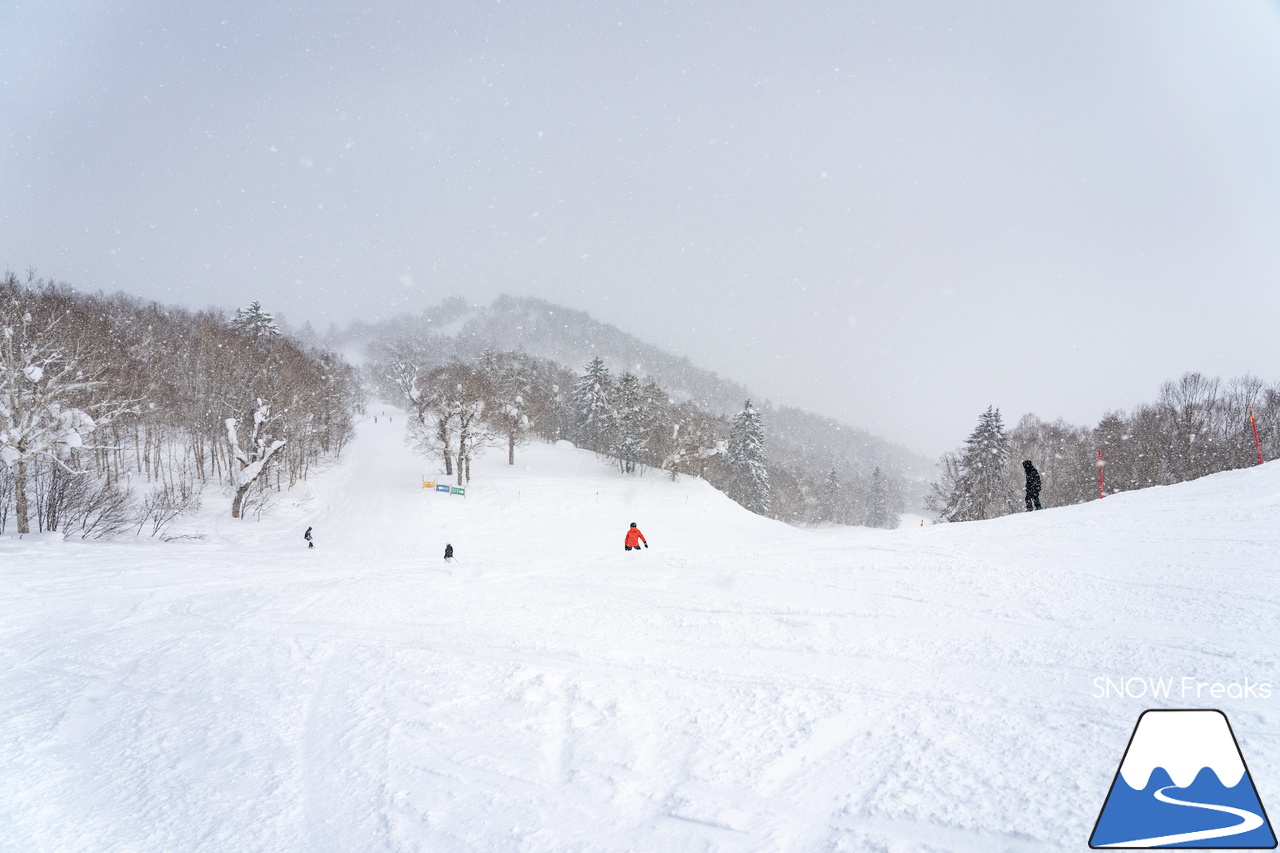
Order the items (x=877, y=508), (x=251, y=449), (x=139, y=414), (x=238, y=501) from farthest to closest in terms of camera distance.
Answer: (x=877, y=508)
(x=251, y=449)
(x=238, y=501)
(x=139, y=414)

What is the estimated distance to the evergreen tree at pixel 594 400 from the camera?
63719 millimetres

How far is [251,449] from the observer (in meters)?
30.8

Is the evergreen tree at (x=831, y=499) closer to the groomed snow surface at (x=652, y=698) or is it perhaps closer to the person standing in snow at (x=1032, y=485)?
the person standing in snow at (x=1032, y=485)

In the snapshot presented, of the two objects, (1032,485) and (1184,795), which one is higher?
(1032,485)

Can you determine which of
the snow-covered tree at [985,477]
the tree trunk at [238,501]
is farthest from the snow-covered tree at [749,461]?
the tree trunk at [238,501]

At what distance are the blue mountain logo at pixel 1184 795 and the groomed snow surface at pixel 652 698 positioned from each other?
0.31m

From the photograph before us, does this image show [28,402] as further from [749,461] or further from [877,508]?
[877,508]

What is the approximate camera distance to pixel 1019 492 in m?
43.0

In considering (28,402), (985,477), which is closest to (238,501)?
(28,402)

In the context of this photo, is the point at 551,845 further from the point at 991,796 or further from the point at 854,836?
the point at 991,796

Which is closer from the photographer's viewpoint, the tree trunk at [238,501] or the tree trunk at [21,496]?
the tree trunk at [21,496]

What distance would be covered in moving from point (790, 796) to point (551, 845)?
1812mm

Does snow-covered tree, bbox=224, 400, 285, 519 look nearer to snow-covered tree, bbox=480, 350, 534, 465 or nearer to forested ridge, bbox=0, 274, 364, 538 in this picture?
forested ridge, bbox=0, 274, 364, 538

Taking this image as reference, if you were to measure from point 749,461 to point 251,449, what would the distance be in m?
44.8
